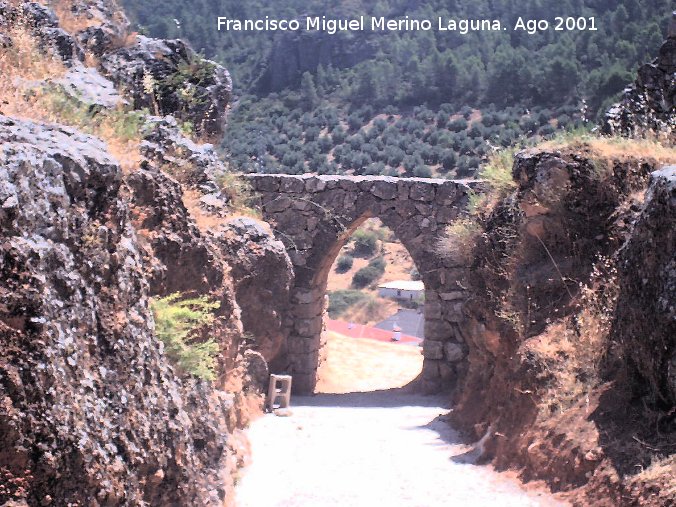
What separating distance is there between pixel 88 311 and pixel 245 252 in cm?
678

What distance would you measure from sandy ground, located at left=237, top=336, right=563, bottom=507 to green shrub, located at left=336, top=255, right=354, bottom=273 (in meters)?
20.7

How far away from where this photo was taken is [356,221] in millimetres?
13586

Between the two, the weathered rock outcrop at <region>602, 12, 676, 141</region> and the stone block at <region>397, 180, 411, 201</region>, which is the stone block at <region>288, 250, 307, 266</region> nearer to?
the stone block at <region>397, 180, 411, 201</region>

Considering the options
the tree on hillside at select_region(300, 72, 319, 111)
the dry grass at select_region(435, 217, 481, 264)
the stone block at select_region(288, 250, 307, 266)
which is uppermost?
the tree on hillside at select_region(300, 72, 319, 111)

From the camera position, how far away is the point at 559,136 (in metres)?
8.13

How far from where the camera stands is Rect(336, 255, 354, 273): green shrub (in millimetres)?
33656

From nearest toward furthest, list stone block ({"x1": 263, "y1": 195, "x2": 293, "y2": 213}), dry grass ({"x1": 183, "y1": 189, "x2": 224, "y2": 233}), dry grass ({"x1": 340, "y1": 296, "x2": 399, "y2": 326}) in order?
1. dry grass ({"x1": 183, "y1": 189, "x2": 224, "y2": 233})
2. stone block ({"x1": 263, "y1": 195, "x2": 293, "y2": 213})
3. dry grass ({"x1": 340, "y1": 296, "x2": 399, "y2": 326})

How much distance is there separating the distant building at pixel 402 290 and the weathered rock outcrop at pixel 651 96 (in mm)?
19226

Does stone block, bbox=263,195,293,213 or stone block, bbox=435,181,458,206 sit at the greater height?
stone block, bbox=435,181,458,206

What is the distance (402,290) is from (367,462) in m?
21.5

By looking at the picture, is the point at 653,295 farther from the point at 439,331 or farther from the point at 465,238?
the point at 439,331

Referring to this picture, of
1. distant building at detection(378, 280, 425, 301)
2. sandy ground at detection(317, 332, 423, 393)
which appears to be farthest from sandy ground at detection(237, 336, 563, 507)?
distant building at detection(378, 280, 425, 301)

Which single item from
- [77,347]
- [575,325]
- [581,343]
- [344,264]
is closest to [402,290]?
[344,264]

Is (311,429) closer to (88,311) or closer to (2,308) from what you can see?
(88,311)
